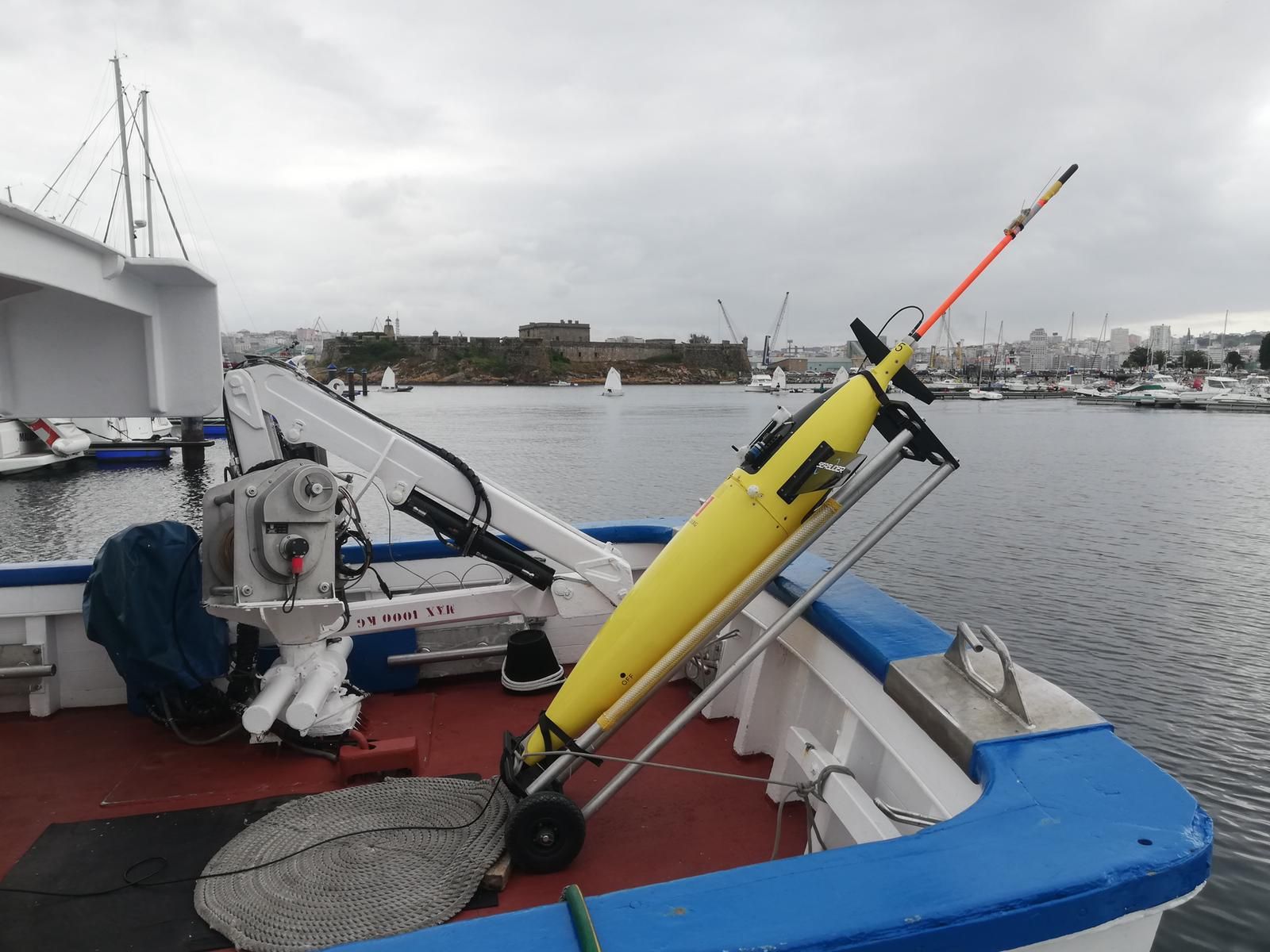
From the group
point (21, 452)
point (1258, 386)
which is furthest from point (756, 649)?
point (1258, 386)

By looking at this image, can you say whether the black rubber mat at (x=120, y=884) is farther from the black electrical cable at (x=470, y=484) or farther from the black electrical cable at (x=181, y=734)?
the black electrical cable at (x=470, y=484)

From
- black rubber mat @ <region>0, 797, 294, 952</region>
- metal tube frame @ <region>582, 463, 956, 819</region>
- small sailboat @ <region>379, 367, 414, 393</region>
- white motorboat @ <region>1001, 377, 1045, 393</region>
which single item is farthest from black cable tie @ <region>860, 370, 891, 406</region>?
white motorboat @ <region>1001, 377, 1045, 393</region>

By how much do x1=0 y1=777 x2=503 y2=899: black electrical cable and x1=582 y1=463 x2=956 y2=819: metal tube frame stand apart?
1.65ft

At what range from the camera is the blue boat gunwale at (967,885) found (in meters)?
1.32

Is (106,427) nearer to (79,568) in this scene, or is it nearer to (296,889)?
(79,568)

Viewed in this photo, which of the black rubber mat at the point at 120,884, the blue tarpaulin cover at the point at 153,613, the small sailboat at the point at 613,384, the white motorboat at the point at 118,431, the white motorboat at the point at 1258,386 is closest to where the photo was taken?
the black rubber mat at the point at 120,884

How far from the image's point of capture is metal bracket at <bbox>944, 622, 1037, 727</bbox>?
6.64ft

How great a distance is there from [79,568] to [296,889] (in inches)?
81.4

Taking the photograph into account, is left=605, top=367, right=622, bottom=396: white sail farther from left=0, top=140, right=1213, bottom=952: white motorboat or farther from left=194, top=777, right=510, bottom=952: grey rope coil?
left=194, top=777, right=510, bottom=952: grey rope coil

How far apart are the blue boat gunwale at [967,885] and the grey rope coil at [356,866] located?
1125mm

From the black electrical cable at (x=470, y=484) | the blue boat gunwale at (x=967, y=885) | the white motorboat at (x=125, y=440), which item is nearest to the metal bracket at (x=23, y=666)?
the black electrical cable at (x=470, y=484)

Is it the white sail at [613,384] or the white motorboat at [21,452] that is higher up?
the white sail at [613,384]

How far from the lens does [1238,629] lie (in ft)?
30.8

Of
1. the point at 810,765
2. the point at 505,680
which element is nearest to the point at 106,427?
the point at 505,680
